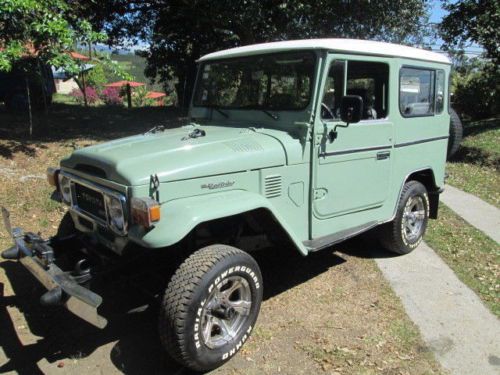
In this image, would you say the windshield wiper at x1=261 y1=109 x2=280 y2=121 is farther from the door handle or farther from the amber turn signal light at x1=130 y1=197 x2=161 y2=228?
the amber turn signal light at x1=130 y1=197 x2=161 y2=228

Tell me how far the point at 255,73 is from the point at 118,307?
243 cm

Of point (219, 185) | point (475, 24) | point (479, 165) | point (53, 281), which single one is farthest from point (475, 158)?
point (53, 281)

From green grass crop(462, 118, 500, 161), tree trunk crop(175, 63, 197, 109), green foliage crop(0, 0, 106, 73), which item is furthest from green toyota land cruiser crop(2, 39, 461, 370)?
tree trunk crop(175, 63, 197, 109)

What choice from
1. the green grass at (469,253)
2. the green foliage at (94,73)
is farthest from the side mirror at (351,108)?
the green foliage at (94,73)

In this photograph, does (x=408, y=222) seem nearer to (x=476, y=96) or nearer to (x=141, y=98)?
(x=476, y=96)

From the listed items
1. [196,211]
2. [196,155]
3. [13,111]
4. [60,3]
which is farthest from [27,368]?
[13,111]

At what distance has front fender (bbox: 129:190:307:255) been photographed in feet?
9.39

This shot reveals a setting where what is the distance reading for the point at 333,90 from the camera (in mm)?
3910

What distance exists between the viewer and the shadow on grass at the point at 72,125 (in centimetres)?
841

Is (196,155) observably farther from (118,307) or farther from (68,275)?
(118,307)

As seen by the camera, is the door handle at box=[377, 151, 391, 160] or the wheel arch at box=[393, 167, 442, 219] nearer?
the door handle at box=[377, 151, 391, 160]

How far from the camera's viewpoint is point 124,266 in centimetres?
347

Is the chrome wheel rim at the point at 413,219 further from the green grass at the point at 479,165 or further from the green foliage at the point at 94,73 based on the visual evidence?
the green foliage at the point at 94,73

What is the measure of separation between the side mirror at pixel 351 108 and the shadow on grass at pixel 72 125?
5949 mm
